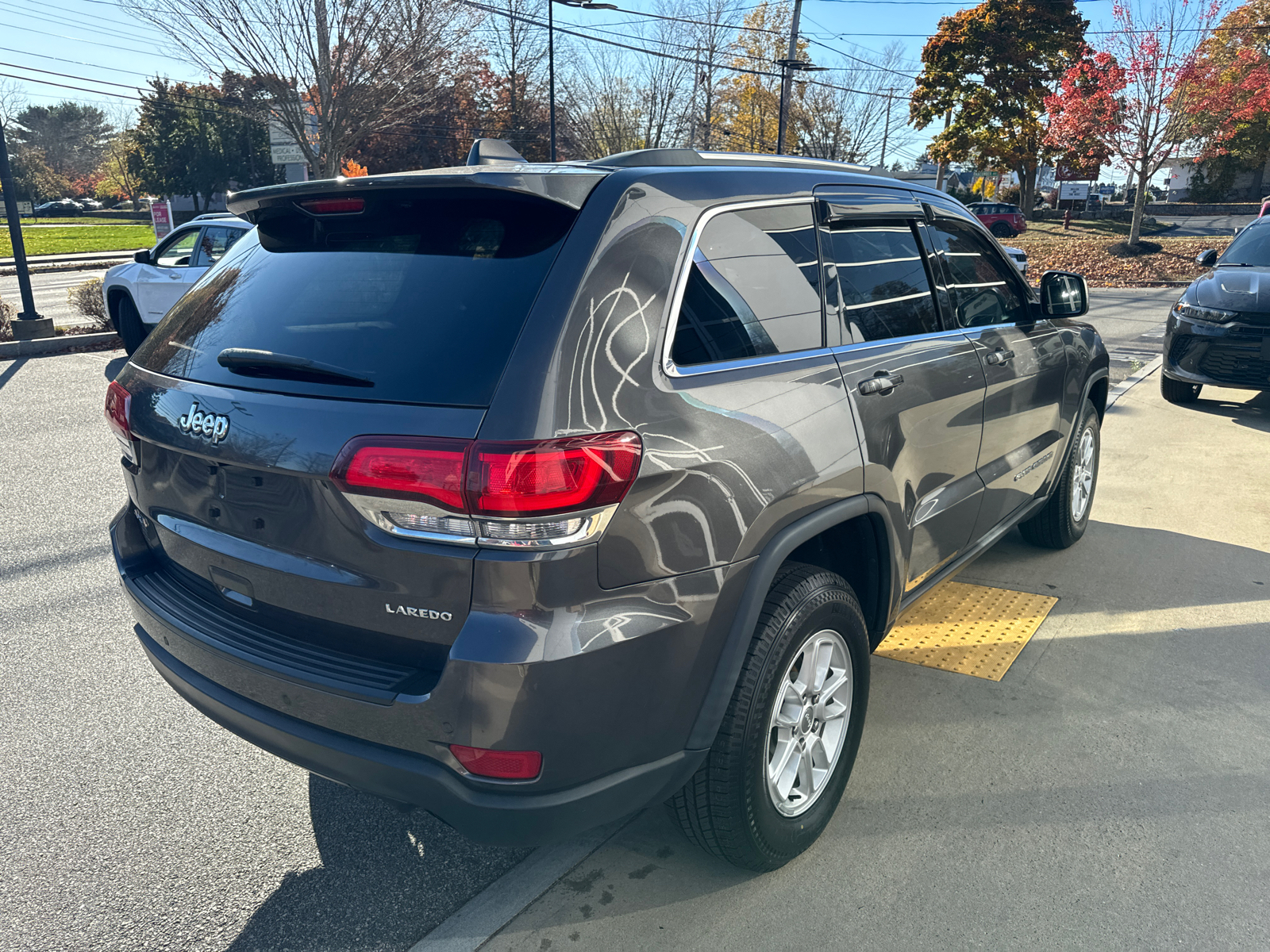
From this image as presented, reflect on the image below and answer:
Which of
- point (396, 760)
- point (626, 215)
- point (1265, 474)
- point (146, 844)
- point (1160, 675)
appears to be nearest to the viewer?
point (396, 760)

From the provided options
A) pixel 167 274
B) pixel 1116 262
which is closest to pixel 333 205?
pixel 167 274

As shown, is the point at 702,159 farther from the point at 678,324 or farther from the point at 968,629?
the point at 968,629

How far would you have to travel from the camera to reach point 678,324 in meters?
2.14

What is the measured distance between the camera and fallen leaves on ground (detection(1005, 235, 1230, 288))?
22828mm

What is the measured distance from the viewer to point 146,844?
8.66 feet

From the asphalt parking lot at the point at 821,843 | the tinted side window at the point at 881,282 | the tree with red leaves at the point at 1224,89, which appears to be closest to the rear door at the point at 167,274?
the asphalt parking lot at the point at 821,843

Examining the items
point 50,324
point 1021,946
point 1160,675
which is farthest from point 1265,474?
point 50,324

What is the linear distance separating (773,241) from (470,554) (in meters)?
1.30

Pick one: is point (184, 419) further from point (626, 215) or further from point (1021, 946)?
point (1021, 946)

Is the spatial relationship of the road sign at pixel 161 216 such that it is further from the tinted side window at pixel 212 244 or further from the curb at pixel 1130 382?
the curb at pixel 1130 382

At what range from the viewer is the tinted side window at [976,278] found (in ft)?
11.5

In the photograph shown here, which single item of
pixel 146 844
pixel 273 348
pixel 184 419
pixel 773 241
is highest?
pixel 773 241

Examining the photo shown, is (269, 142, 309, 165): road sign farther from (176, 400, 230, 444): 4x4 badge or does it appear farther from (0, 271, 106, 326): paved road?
(176, 400, 230, 444): 4x4 badge

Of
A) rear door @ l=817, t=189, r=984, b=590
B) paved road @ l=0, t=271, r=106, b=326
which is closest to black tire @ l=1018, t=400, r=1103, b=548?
rear door @ l=817, t=189, r=984, b=590
